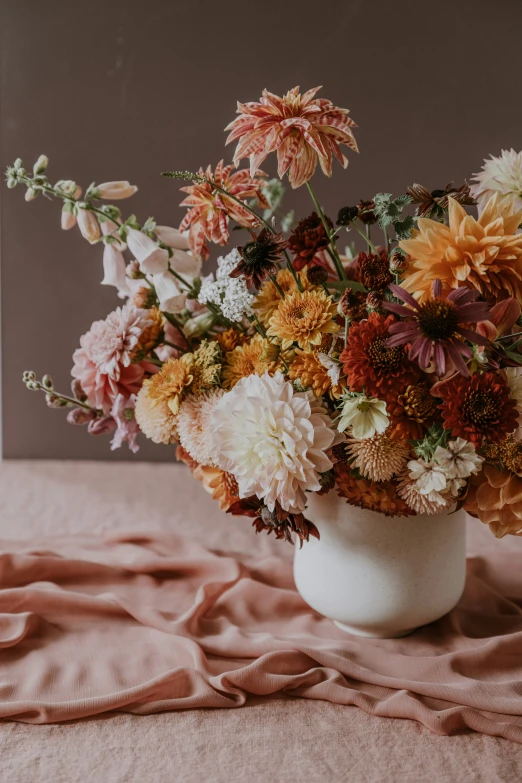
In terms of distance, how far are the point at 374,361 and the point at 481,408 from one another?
0.33ft

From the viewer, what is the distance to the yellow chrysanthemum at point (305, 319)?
737mm

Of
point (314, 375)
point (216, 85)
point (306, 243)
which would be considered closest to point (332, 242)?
point (306, 243)

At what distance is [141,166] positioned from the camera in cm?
173

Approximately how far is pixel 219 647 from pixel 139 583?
0.23 m

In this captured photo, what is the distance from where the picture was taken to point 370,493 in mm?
795

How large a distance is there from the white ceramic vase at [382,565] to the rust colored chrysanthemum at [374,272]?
0.80 feet

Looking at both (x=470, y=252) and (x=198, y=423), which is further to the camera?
(x=198, y=423)

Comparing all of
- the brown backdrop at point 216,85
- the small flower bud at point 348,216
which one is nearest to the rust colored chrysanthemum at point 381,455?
the small flower bud at point 348,216

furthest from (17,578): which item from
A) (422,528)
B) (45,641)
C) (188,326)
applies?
A: (422,528)

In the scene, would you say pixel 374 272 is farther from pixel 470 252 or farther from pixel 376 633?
pixel 376 633

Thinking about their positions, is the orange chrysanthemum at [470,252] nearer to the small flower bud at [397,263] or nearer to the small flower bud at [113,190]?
the small flower bud at [397,263]

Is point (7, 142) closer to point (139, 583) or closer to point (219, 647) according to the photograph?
point (139, 583)

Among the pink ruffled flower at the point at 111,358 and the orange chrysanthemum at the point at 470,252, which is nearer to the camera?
the orange chrysanthemum at the point at 470,252

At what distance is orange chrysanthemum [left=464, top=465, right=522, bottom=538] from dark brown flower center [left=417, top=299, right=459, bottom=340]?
17cm
